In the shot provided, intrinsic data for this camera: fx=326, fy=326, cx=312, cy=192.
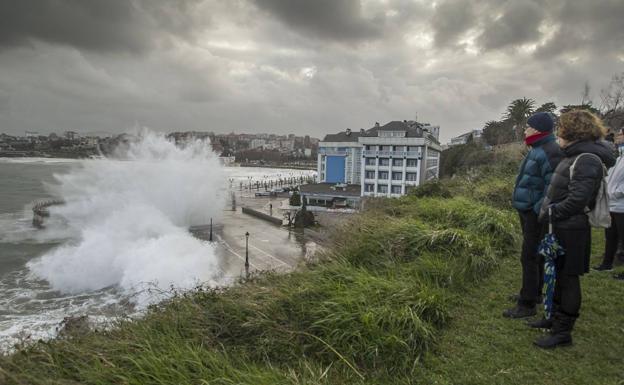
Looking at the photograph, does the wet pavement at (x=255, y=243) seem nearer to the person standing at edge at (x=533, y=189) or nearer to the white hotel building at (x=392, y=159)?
the white hotel building at (x=392, y=159)

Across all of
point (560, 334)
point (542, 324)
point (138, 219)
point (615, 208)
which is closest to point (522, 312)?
point (542, 324)

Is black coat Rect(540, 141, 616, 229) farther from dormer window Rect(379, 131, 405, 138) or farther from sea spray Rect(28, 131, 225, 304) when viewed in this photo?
dormer window Rect(379, 131, 405, 138)

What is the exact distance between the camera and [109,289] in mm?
19281

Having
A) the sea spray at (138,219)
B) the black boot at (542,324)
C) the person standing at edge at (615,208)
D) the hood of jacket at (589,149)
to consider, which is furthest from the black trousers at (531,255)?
the sea spray at (138,219)

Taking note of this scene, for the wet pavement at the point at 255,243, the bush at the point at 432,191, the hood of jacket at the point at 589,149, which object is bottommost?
the wet pavement at the point at 255,243

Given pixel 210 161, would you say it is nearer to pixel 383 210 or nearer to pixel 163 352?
pixel 383 210

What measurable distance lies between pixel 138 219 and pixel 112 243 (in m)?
4.61

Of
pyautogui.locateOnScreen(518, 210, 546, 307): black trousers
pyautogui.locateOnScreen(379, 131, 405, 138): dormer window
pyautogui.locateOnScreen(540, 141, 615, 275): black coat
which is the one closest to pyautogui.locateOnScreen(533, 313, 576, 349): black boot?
pyautogui.locateOnScreen(540, 141, 615, 275): black coat

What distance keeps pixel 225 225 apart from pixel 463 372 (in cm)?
3706

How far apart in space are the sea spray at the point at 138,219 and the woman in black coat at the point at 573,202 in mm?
13972

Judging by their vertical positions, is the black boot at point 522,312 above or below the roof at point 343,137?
below

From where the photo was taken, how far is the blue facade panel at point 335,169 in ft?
171

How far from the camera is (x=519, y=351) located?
9.75ft

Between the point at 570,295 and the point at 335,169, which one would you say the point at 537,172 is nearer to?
the point at 570,295
